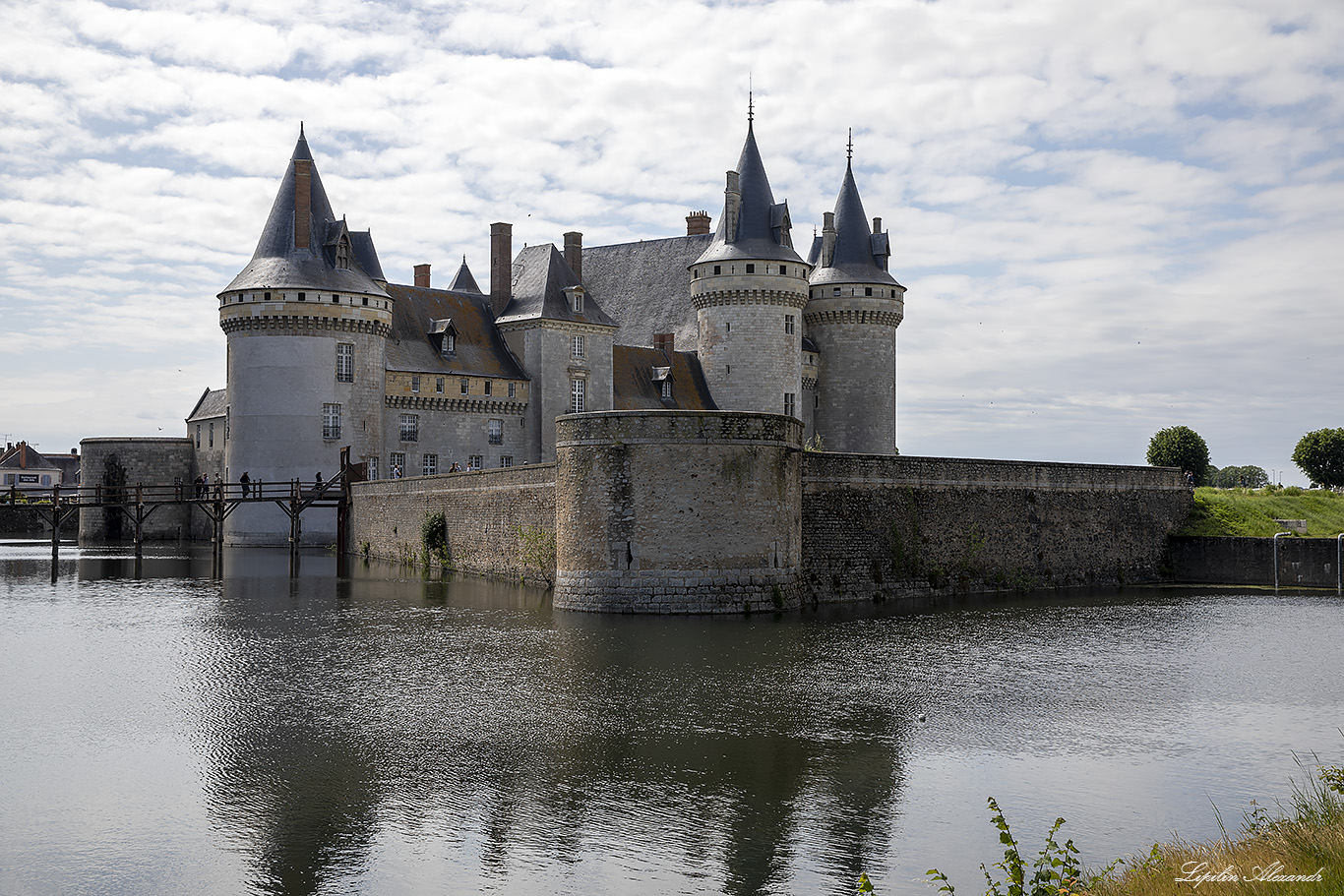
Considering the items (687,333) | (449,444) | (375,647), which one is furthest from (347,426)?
(375,647)

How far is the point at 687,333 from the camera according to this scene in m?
52.3

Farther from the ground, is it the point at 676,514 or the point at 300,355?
the point at 300,355

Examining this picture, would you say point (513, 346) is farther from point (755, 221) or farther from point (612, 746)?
point (612, 746)

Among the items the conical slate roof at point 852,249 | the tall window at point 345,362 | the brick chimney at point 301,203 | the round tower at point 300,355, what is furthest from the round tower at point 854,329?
the brick chimney at point 301,203

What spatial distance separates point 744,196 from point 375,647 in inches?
1222

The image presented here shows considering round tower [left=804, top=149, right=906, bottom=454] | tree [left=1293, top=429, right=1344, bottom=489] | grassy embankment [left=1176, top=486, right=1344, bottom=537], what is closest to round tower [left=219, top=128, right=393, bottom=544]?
round tower [left=804, top=149, right=906, bottom=454]

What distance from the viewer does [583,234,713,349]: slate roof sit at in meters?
53.0

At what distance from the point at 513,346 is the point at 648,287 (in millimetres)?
9104

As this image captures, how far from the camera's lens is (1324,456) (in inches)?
2167

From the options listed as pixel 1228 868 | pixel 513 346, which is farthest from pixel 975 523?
pixel 513 346

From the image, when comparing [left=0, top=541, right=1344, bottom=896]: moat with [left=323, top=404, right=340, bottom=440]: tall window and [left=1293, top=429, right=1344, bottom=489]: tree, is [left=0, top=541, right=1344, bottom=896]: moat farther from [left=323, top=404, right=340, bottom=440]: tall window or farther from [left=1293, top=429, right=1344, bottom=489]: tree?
[left=1293, top=429, right=1344, bottom=489]: tree

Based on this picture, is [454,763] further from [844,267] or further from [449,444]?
[844,267]

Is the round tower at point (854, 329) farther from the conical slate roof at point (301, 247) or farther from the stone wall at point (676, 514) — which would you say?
the stone wall at point (676, 514)

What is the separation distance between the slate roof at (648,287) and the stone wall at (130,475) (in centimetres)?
2075
